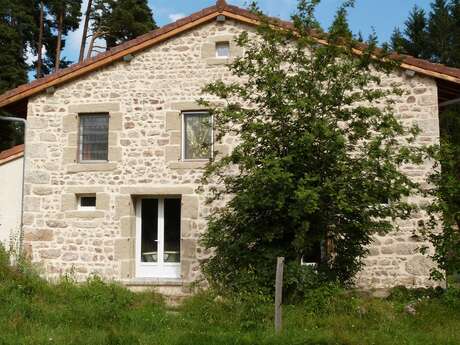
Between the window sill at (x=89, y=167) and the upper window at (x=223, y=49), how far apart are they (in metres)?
3.26

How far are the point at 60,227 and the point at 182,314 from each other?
436 centimetres

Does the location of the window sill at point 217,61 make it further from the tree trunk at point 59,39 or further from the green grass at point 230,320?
the tree trunk at point 59,39

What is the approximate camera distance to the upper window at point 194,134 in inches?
449

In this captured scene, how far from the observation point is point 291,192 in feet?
24.8

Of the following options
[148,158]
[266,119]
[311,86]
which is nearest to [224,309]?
[266,119]

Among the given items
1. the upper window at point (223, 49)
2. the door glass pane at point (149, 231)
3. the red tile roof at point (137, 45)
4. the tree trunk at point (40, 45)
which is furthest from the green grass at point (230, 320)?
the tree trunk at point (40, 45)

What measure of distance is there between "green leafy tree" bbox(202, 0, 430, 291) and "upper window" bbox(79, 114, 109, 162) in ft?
13.9

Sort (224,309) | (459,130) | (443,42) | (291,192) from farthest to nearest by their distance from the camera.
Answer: (443,42), (459,130), (224,309), (291,192)

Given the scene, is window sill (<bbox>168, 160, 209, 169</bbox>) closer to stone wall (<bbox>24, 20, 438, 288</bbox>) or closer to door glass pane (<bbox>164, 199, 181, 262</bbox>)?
stone wall (<bbox>24, 20, 438, 288</bbox>)

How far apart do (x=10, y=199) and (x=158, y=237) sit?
11.6ft

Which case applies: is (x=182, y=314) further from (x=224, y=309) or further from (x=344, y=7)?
(x=344, y=7)

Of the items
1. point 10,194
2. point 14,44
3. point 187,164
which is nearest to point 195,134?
point 187,164

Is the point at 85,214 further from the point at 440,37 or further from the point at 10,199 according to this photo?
the point at 440,37

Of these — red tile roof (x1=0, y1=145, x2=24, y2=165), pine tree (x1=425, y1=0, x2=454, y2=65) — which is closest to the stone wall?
red tile roof (x1=0, y1=145, x2=24, y2=165)
